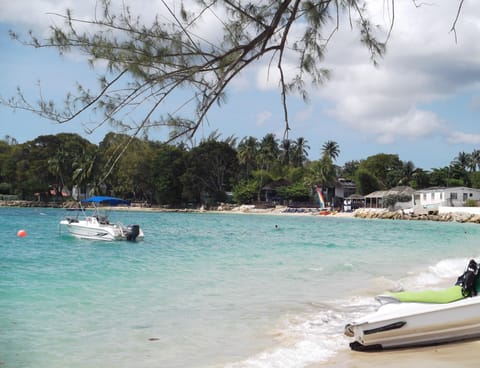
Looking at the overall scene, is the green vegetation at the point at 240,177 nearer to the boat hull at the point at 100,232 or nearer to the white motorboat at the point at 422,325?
the boat hull at the point at 100,232

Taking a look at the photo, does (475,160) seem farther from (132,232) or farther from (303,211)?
(132,232)

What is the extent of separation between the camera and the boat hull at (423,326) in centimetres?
544

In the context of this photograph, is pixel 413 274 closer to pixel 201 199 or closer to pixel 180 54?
pixel 180 54

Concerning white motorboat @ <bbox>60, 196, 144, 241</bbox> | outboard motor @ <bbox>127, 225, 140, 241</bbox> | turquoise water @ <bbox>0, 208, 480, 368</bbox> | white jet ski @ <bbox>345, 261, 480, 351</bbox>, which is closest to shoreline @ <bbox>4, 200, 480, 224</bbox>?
white motorboat @ <bbox>60, 196, 144, 241</bbox>

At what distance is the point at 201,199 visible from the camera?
6875cm

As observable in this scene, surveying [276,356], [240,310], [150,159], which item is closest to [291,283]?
[240,310]

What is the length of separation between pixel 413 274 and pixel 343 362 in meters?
8.37

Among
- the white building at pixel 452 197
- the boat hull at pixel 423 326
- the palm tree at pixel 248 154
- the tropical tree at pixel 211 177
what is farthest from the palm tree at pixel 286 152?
the palm tree at pixel 248 154

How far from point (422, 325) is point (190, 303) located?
441cm

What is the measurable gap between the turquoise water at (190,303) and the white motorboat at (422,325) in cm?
47

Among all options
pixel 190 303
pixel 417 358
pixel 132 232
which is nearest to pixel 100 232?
pixel 132 232

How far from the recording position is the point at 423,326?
546 cm

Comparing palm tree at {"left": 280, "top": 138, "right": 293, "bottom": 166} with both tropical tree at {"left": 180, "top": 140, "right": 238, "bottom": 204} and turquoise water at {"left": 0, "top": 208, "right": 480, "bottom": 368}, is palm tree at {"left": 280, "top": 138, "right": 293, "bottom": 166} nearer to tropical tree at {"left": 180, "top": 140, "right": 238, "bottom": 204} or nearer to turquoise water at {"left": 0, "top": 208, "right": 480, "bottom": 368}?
turquoise water at {"left": 0, "top": 208, "right": 480, "bottom": 368}

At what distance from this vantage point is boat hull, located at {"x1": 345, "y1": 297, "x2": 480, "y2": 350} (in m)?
5.44
